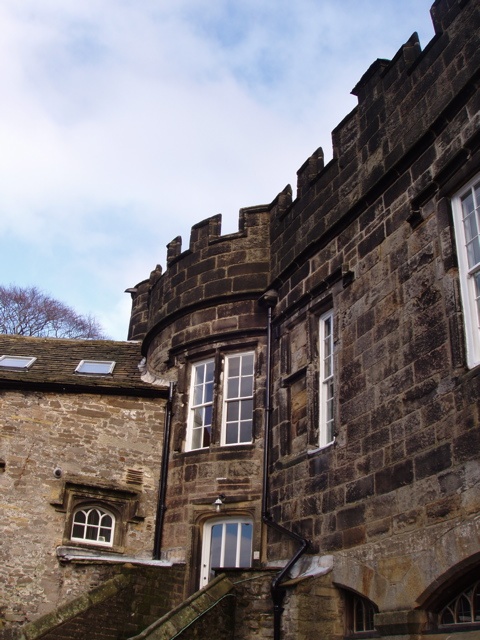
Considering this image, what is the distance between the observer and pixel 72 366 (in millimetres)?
13617

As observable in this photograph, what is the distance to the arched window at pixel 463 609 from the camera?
20.7ft

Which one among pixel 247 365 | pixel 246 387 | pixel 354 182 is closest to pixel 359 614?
pixel 246 387

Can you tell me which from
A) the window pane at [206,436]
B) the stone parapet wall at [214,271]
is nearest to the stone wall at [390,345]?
the stone parapet wall at [214,271]

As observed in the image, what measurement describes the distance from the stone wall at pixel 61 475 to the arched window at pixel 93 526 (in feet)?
0.73

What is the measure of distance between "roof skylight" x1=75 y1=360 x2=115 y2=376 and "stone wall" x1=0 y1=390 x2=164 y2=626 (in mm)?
1085

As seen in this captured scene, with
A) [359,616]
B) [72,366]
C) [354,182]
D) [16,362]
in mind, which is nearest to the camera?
[359,616]

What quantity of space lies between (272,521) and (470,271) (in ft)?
14.6

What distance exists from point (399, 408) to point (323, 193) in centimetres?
387

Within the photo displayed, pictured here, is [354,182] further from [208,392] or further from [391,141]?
[208,392]

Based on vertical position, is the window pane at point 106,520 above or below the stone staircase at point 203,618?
above

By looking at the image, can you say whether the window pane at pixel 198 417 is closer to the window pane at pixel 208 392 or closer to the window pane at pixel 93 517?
the window pane at pixel 208 392

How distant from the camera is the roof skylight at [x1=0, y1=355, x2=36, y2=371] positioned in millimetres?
13039

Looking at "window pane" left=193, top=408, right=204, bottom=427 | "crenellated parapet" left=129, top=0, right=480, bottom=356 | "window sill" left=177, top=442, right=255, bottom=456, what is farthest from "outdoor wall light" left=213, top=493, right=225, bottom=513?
"crenellated parapet" left=129, top=0, right=480, bottom=356

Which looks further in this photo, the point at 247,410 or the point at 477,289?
the point at 247,410
